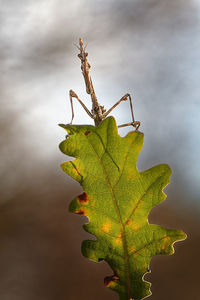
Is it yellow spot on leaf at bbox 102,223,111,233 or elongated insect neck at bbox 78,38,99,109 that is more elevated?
elongated insect neck at bbox 78,38,99,109

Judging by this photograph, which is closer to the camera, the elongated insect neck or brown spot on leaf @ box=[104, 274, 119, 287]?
brown spot on leaf @ box=[104, 274, 119, 287]

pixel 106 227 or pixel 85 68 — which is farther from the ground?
pixel 85 68

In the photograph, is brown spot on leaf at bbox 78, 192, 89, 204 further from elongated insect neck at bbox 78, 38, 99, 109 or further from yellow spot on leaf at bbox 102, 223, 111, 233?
elongated insect neck at bbox 78, 38, 99, 109

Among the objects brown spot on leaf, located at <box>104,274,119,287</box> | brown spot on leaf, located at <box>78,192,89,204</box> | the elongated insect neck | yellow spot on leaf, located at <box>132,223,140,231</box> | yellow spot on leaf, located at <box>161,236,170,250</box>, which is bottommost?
brown spot on leaf, located at <box>104,274,119,287</box>

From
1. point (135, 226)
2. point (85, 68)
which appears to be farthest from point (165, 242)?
point (85, 68)

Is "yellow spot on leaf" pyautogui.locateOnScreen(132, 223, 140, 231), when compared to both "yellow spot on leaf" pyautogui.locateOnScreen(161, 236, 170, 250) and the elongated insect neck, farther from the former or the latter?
the elongated insect neck

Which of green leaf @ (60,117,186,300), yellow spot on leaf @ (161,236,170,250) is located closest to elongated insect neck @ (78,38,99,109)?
green leaf @ (60,117,186,300)

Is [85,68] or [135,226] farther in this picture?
[85,68]

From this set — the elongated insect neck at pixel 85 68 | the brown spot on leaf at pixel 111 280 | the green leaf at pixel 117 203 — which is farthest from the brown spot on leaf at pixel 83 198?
the elongated insect neck at pixel 85 68

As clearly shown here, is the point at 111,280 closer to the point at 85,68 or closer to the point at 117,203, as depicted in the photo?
the point at 117,203
